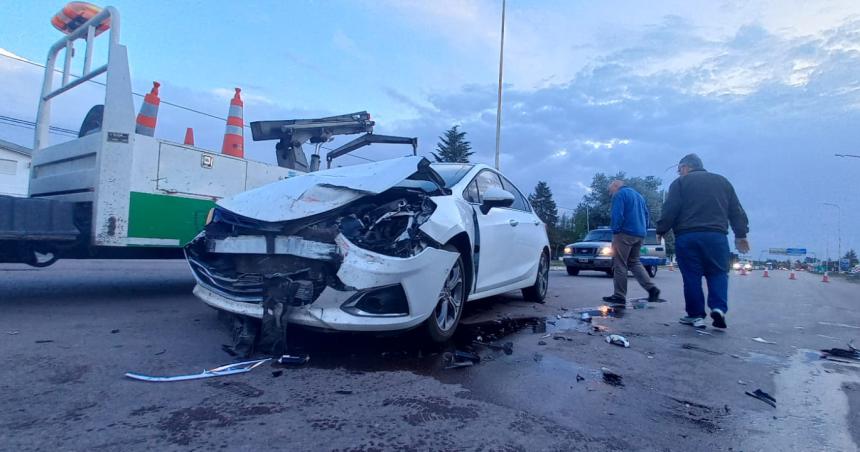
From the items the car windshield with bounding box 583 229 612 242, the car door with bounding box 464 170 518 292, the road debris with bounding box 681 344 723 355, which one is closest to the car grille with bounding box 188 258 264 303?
the car door with bounding box 464 170 518 292

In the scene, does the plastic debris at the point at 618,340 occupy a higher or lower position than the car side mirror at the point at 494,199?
lower

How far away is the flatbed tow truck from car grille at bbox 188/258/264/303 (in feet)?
5.71

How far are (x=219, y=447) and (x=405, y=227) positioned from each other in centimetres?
193

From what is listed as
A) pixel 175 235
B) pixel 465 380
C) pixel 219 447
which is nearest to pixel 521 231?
pixel 465 380

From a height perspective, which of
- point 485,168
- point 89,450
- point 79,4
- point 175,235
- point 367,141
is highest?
point 79,4

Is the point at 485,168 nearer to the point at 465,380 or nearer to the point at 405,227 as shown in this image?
the point at 405,227

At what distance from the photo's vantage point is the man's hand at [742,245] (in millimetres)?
6117

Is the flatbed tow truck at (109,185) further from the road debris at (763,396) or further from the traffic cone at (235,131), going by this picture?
the road debris at (763,396)

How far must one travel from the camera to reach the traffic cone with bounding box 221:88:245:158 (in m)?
7.04

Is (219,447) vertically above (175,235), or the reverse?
(175,235)

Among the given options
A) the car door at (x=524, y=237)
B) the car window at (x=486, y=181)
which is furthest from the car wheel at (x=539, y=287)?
the car window at (x=486, y=181)

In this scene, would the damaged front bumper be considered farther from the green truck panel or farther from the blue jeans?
the blue jeans

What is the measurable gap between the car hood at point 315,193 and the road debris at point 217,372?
0.95 meters

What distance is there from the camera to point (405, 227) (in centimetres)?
371
